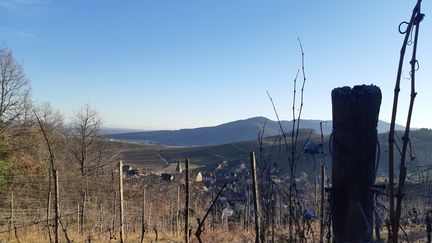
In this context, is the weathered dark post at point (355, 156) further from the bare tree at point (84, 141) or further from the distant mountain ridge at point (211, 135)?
the distant mountain ridge at point (211, 135)

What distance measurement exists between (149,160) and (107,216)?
44740mm

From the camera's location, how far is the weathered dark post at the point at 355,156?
121cm

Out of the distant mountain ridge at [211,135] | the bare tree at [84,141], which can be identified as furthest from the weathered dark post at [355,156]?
the distant mountain ridge at [211,135]

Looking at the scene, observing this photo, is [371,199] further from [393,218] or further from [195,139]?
[195,139]

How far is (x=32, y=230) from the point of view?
50.6ft

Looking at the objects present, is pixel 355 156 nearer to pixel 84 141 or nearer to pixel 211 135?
pixel 84 141

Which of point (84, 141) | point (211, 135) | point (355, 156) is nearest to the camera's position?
point (355, 156)

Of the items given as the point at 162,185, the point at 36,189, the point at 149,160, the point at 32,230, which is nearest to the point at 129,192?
→ the point at 162,185

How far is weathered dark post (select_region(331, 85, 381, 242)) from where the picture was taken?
1207mm

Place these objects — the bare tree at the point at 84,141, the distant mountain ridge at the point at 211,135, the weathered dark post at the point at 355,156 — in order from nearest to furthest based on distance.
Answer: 1. the weathered dark post at the point at 355,156
2. the bare tree at the point at 84,141
3. the distant mountain ridge at the point at 211,135

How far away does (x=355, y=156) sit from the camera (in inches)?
48.9

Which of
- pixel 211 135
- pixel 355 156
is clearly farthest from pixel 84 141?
pixel 211 135

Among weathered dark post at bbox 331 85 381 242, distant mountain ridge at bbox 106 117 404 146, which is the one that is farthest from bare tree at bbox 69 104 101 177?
distant mountain ridge at bbox 106 117 404 146

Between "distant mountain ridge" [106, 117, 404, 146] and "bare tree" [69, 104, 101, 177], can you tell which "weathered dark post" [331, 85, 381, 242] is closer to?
"bare tree" [69, 104, 101, 177]
